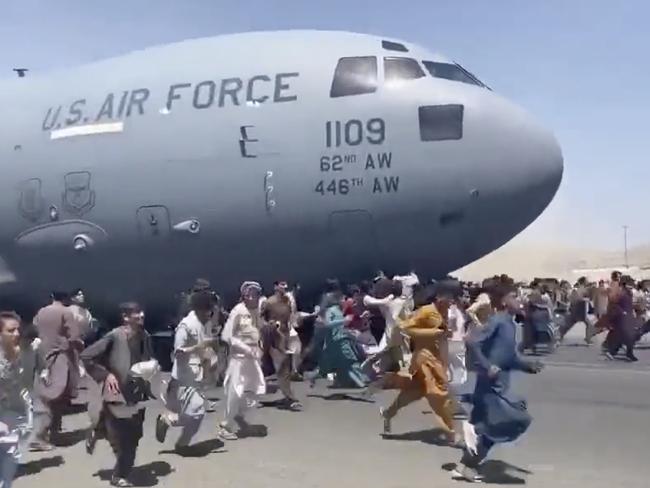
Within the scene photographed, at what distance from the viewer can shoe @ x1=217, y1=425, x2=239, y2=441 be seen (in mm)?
9305

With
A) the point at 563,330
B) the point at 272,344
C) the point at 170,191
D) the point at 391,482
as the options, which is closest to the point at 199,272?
the point at 170,191

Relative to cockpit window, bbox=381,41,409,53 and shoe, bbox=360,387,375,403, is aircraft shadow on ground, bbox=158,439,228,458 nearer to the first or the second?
shoe, bbox=360,387,375,403

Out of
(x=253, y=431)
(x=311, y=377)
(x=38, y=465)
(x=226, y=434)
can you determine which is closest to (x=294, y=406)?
(x=253, y=431)

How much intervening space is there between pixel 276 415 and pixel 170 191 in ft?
15.3

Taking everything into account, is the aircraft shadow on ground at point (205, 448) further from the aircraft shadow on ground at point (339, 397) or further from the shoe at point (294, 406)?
the aircraft shadow on ground at point (339, 397)

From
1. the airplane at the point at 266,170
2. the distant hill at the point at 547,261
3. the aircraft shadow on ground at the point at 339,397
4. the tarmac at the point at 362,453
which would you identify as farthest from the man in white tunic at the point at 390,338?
the distant hill at the point at 547,261

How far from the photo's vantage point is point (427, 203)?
1247 centimetres

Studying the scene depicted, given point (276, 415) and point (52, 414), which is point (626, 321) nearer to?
point (276, 415)

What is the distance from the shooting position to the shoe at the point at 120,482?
7.34 m

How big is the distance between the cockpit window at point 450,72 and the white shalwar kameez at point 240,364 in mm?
5961

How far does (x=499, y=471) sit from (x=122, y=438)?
11.8ft

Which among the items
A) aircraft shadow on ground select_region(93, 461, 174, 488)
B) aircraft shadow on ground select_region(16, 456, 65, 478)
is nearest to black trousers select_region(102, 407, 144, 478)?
aircraft shadow on ground select_region(93, 461, 174, 488)

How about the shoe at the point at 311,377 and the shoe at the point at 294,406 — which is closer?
the shoe at the point at 294,406

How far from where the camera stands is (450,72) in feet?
44.3
